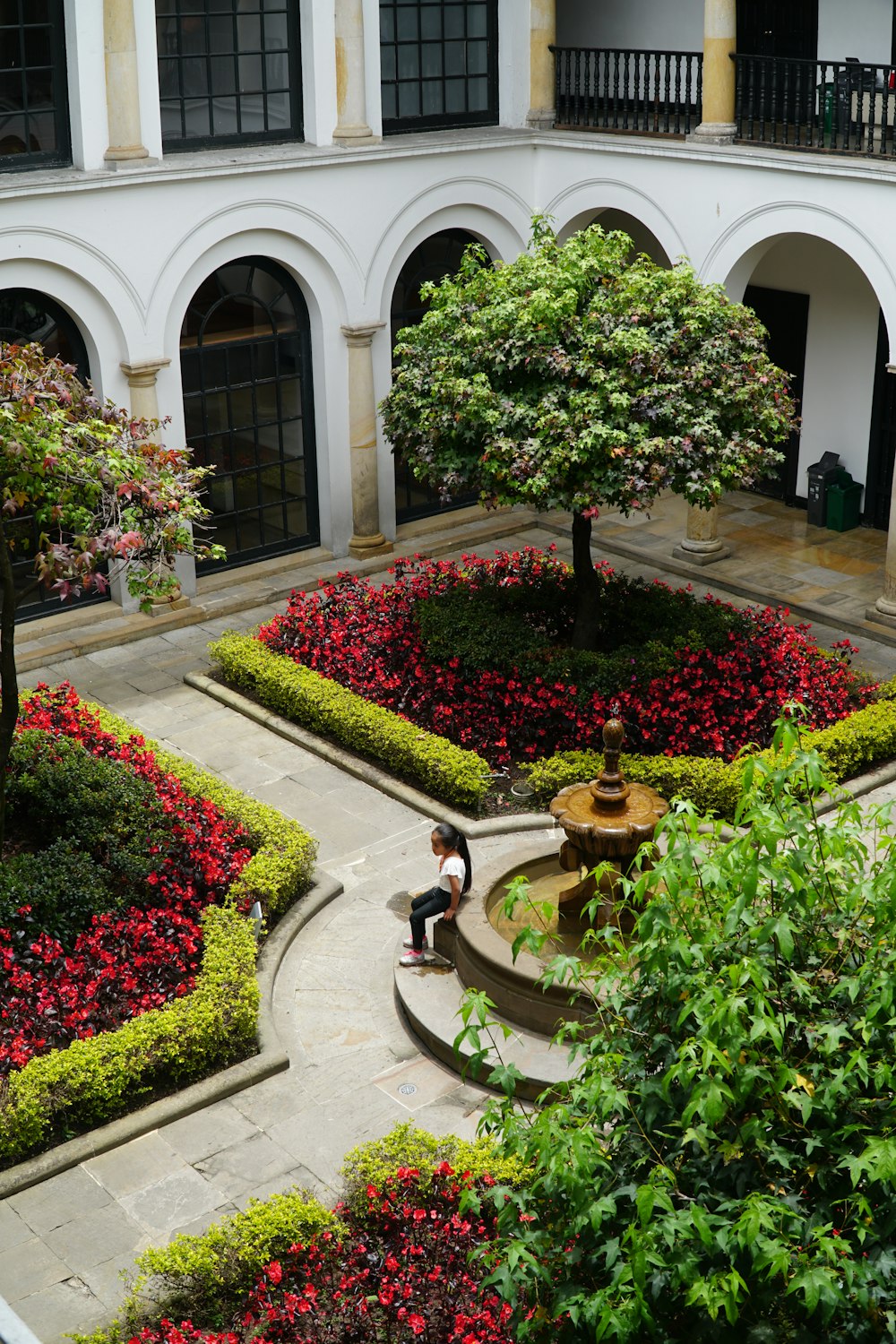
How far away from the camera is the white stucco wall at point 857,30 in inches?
679

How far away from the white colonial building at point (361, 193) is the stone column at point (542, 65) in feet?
0.09

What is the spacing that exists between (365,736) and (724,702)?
123 inches

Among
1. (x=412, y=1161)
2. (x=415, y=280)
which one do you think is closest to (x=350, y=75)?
(x=415, y=280)

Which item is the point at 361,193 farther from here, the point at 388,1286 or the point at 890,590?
the point at 388,1286

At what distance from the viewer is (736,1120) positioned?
529 cm

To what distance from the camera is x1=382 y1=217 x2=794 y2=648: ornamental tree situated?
1256cm

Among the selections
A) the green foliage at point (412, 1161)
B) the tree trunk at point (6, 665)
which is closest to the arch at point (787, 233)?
the tree trunk at point (6, 665)

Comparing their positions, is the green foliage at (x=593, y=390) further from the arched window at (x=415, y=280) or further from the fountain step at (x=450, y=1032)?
the arched window at (x=415, y=280)

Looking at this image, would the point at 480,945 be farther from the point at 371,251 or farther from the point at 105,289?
the point at 371,251

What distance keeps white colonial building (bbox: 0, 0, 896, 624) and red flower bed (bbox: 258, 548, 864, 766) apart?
8.86 ft

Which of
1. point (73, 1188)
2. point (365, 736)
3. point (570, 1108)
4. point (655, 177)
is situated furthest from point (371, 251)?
point (570, 1108)

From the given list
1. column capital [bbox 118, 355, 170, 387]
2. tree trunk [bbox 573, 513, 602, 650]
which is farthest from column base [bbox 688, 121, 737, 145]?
column capital [bbox 118, 355, 170, 387]

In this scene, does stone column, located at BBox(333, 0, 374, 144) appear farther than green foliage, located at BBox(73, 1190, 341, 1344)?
Yes

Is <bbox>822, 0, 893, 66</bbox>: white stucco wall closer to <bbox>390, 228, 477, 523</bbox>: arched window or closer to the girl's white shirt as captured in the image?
<bbox>390, 228, 477, 523</bbox>: arched window
